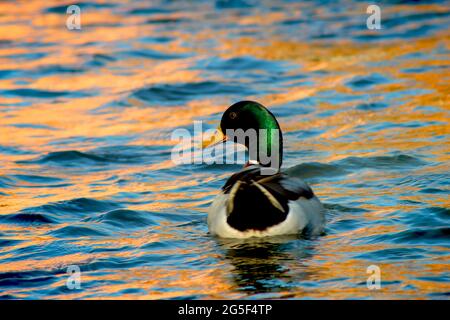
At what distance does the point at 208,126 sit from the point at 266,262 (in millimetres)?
5616

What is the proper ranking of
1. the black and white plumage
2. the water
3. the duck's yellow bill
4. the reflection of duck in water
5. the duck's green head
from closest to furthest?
1. the reflection of duck in water
2. the water
3. the black and white plumage
4. the duck's green head
5. the duck's yellow bill

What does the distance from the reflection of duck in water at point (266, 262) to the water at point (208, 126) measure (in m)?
0.02

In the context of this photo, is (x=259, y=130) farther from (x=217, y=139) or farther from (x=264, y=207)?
(x=264, y=207)

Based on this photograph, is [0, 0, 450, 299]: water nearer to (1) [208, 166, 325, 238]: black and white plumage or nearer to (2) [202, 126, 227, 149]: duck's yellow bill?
(1) [208, 166, 325, 238]: black and white plumage

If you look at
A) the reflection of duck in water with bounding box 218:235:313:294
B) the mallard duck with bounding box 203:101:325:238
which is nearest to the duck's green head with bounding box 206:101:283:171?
the mallard duck with bounding box 203:101:325:238

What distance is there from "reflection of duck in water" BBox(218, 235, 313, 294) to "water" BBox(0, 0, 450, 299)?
2 cm

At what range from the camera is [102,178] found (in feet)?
36.5

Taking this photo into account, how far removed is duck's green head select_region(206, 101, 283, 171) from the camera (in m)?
9.11

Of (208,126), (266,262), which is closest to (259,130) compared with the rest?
(266,262)

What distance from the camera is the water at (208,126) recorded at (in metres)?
7.54

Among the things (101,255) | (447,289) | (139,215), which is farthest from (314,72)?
(447,289)

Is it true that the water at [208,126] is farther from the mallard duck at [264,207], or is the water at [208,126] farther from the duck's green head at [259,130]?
the duck's green head at [259,130]

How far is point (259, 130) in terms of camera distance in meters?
9.14

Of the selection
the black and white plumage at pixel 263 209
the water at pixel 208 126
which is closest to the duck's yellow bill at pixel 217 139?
the water at pixel 208 126
